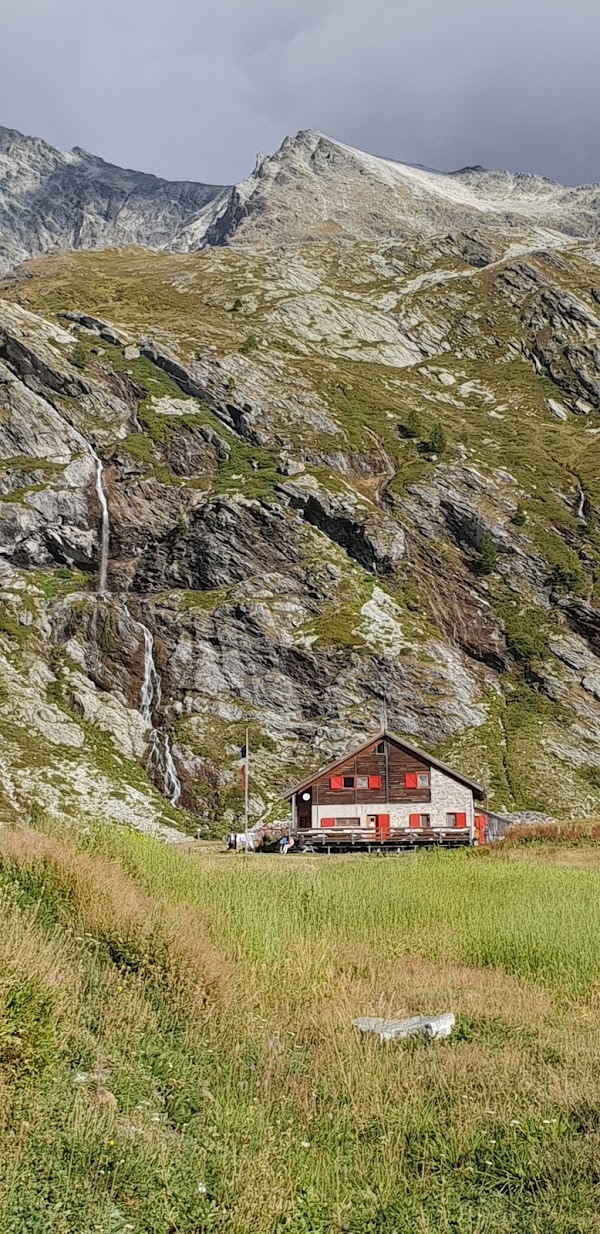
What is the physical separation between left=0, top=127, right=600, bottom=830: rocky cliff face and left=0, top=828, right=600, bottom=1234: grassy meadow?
52082 mm

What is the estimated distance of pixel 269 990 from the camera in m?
12.4

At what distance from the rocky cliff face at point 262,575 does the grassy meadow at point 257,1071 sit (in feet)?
171

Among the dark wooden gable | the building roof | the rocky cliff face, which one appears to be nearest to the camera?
the building roof

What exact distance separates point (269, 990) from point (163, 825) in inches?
2253

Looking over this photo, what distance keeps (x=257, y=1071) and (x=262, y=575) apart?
89.7 meters

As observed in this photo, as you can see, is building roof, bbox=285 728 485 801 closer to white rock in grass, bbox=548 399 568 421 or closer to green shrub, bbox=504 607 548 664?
green shrub, bbox=504 607 548 664

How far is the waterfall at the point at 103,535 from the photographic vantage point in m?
99.8

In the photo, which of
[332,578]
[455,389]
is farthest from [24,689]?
[455,389]

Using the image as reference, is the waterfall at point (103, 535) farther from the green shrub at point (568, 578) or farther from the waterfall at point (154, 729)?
the green shrub at point (568, 578)

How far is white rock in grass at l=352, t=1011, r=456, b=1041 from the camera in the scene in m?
11.1

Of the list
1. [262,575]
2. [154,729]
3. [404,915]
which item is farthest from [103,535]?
[404,915]

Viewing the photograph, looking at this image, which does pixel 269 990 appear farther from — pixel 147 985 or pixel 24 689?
pixel 24 689

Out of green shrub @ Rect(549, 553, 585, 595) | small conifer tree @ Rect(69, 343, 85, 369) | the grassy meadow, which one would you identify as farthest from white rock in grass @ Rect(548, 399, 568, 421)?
the grassy meadow

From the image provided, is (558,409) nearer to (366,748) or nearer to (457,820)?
(366,748)
